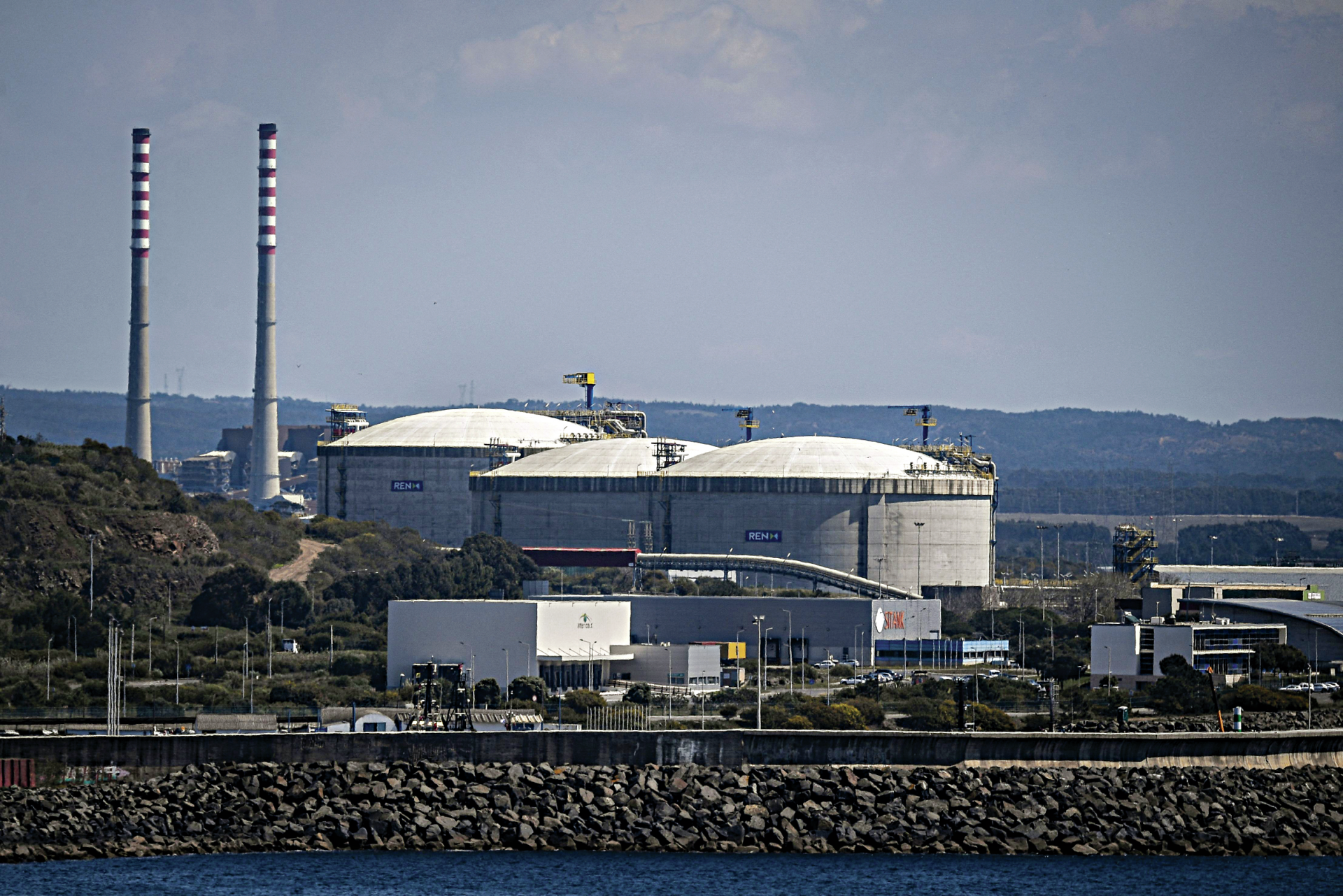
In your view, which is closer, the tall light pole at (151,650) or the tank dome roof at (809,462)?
the tall light pole at (151,650)

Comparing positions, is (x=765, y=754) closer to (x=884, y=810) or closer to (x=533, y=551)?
(x=884, y=810)

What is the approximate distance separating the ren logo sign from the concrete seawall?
4943cm

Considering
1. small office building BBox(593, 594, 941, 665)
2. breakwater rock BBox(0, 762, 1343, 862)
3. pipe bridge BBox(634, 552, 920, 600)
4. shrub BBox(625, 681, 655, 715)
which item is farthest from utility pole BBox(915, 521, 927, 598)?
breakwater rock BBox(0, 762, 1343, 862)

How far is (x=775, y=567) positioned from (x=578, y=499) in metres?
19.1

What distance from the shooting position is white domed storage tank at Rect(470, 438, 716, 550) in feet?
467

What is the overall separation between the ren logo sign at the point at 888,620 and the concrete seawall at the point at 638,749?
162ft

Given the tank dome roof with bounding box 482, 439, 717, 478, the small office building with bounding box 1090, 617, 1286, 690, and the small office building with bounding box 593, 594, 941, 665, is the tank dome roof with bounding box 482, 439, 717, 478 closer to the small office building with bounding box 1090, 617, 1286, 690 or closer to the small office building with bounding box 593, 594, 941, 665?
the small office building with bounding box 593, 594, 941, 665

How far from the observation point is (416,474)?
160m

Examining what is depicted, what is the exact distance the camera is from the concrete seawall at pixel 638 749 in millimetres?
59125

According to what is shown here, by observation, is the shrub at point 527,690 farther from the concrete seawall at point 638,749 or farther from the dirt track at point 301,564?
the dirt track at point 301,564

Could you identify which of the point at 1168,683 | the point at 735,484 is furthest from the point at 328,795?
the point at 735,484

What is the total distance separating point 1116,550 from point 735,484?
27203mm

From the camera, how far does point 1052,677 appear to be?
3942 inches

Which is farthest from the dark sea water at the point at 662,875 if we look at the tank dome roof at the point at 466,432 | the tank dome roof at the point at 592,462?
the tank dome roof at the point at 466,432
